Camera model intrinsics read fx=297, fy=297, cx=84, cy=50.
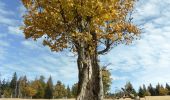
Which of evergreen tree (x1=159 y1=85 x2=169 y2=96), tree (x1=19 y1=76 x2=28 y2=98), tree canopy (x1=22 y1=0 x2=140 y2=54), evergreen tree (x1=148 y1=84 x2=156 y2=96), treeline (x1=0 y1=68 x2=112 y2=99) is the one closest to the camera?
tree canopy (x1=22 y1=0 x2=140 y2=54)

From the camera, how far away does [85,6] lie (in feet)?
68.3

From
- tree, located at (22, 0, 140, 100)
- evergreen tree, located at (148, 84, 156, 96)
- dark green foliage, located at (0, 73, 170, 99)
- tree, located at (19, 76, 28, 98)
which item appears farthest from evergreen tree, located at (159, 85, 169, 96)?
tree, located at (22, 0, 140, 100)

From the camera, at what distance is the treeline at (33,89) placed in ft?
509

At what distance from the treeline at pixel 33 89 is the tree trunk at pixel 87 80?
122 meters

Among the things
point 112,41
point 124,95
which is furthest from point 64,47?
point 124,95

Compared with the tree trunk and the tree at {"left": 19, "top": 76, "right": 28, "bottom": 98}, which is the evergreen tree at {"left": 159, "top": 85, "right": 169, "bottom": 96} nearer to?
the tree at {"left": 19, "top": 76, "right": 28, "bottom": 98}

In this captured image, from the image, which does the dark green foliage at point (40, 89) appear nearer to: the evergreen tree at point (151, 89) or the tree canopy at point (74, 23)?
the evergreen tree at point (151, 89)

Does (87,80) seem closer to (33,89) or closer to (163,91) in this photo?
(33,89)

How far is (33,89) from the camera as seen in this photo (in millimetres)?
156750

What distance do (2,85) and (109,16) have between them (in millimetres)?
168010

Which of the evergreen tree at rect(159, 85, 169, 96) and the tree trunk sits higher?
the evergreen tree at rect(159, 85, 169, 96)

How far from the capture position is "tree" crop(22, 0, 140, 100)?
2141 cm

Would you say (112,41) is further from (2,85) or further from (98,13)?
(2,85)

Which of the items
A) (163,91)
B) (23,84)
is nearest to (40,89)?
(23,84)
